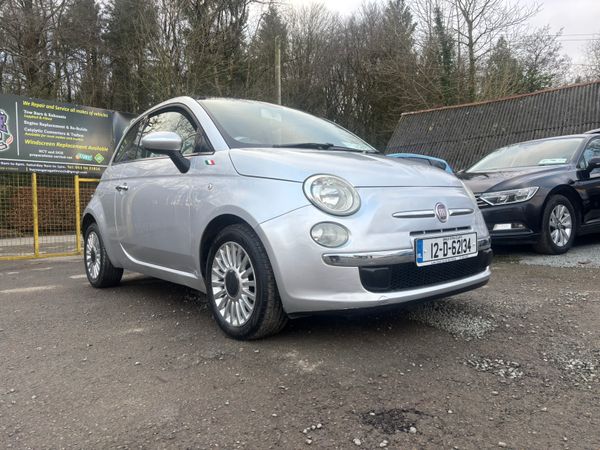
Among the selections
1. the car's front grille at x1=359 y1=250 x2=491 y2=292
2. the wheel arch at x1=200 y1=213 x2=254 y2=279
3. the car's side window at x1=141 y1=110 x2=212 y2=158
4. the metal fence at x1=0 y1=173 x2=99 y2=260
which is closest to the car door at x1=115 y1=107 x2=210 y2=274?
the car's side window at x1=141 y1=110 x2=212 y2=158

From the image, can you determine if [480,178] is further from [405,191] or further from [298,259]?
[298,259]

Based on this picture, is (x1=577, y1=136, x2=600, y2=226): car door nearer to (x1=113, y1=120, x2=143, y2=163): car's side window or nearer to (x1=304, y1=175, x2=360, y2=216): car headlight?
(x1=304, y1=175, x2=360, y2=216): car headlight

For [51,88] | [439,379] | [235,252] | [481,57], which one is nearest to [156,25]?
[51,88]

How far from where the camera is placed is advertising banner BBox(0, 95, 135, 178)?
31.3ft

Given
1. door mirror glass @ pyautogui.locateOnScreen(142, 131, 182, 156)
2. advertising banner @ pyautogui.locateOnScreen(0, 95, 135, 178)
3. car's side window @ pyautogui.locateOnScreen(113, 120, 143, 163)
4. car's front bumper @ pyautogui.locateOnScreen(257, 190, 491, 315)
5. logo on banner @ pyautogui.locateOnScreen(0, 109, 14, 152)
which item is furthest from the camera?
advertising banner @ pyautogui.locateOnScreen(0, 95, 135, 178)

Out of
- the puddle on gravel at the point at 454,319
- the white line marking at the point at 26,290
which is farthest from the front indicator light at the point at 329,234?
the white line marking at the point at 26,290

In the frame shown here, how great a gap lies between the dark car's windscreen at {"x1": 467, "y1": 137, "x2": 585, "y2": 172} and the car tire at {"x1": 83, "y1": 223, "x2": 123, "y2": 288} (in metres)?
4.64

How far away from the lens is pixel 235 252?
2.78 meters

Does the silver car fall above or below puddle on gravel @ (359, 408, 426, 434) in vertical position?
above

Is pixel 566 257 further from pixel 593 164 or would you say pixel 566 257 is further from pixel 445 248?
pixel 445 248

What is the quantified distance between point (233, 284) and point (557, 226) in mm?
4063

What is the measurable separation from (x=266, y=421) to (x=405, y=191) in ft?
4.73

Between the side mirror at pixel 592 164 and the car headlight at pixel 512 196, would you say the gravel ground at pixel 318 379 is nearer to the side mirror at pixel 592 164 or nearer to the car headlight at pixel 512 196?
the car headlight at pixel 512 196

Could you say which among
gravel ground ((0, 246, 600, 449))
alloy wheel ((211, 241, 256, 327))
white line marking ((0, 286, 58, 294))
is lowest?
white line marking ((0, 286, 58, 294))
